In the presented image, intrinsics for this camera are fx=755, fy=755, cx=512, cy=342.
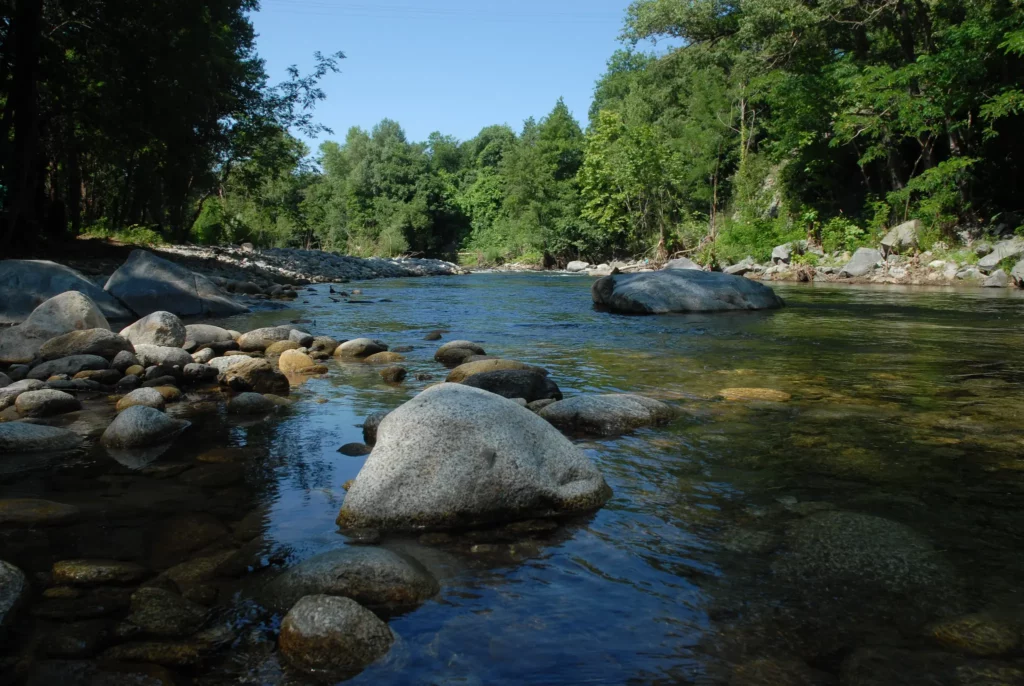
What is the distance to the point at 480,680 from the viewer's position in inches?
92.4

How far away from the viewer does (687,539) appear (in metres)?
3.42

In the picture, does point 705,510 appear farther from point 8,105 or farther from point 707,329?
point 8,105

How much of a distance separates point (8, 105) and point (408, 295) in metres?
9.55

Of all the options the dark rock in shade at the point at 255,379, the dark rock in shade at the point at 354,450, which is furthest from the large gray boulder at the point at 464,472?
the dark rock in shade at the point at 255,379

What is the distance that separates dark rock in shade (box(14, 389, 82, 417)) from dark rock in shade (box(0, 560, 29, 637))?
11.3ft

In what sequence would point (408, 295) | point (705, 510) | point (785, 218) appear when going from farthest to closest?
1. point (785, 218)
2. point (408, 295)
3. point (705, 510)

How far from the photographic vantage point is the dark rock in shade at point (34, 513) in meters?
3.52

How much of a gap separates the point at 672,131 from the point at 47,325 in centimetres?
3947

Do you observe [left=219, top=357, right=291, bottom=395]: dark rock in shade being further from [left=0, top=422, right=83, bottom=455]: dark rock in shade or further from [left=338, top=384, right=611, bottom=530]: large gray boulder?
[left=338, top=384, right=611, bottom=530]: large gray boulder

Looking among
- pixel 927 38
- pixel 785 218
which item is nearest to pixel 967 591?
pixel 927 38

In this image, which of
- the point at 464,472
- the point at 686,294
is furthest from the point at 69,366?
the point at 686,294

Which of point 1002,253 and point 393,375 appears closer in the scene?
point 393,375

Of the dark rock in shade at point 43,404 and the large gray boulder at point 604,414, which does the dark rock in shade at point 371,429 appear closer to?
the large gray boulder at point 604,414

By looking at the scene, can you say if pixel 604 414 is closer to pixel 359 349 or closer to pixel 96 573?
pixel 96 573
